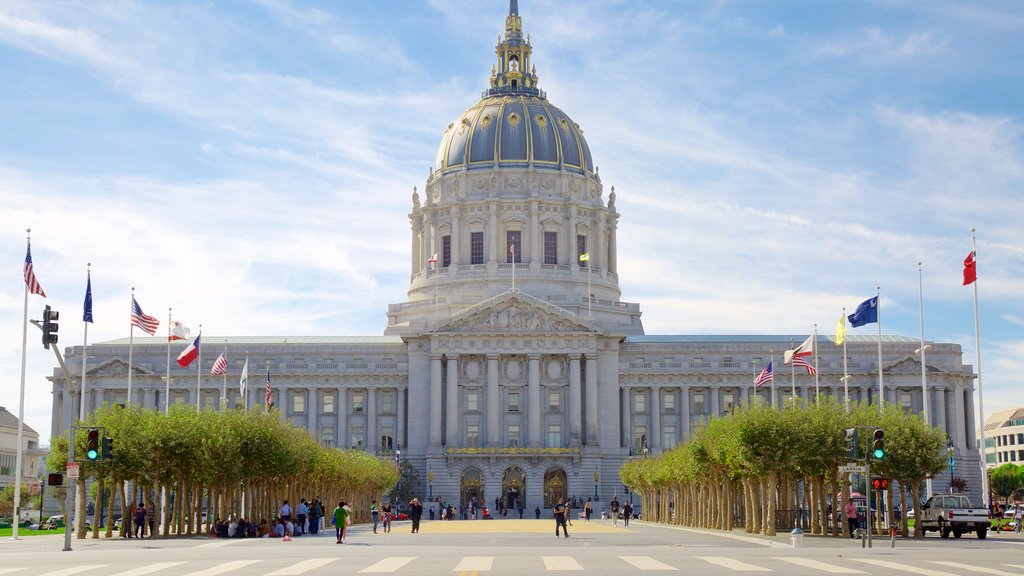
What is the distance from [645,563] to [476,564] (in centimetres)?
499

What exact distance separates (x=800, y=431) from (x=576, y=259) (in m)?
91.8

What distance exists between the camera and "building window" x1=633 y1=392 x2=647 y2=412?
146 metres

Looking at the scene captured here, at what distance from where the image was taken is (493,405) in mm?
139000

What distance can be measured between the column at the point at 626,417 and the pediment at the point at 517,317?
31.2 feet

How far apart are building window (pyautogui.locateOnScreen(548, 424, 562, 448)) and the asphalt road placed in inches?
2998

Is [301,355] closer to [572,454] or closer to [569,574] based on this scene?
[572,454]

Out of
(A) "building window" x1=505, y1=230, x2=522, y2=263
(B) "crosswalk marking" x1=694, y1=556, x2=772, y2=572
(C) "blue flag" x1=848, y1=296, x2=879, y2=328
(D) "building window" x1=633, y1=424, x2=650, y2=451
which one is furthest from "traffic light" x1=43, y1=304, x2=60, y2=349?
(A) "building window" x1=505, y1=230, x2=522, y2=263

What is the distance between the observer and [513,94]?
563ft

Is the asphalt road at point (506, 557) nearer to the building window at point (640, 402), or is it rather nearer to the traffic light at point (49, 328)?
the traffic light at point (49, 328)

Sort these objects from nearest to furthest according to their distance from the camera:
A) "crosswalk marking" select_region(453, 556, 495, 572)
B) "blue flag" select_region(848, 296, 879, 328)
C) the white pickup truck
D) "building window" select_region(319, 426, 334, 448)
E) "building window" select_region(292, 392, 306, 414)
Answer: "crosswalk marking" select_region(453, 556, 495, 572) < the white pickup truck < "blue flag" select_region(848, 296, 879, 328) < "building window" select_region(319, 426, 334, 448) < "building window" select_region(292, 392, 306, 414)

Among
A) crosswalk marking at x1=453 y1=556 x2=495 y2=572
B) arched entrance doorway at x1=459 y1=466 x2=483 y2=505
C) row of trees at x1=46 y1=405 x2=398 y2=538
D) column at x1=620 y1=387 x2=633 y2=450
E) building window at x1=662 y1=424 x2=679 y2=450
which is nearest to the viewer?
crosswalk marking at x1=453 y1=556 x2=495 y2=572

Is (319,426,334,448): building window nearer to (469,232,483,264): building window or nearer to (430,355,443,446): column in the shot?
(430,355,443,446): column

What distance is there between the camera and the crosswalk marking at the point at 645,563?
1555 inches

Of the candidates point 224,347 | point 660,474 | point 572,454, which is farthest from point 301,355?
point 660,474
